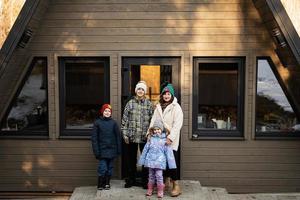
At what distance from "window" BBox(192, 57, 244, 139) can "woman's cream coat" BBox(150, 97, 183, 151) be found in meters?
1.00

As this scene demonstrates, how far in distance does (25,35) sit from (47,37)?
2.07ft

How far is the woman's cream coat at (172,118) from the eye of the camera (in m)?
5.14

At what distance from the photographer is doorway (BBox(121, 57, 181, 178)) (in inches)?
239

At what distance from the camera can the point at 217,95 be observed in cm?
618

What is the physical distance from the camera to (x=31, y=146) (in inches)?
245

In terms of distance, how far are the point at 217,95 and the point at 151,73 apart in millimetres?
1194

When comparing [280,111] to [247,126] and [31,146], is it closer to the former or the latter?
[247,126]

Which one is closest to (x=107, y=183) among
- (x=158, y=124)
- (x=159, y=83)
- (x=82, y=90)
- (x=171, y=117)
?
(x=158, y=124)

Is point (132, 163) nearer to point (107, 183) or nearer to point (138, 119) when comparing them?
point (107, 183)

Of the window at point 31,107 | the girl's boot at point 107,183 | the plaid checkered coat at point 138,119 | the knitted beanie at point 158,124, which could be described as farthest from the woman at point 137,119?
the window at point 31,107

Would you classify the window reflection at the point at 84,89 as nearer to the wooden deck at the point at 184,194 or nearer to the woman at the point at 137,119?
the woman at the point at 137,119

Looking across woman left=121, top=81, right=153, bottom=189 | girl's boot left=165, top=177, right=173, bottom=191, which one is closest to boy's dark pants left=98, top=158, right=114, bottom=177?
woman left=121, top=81, right=153, bottom=189

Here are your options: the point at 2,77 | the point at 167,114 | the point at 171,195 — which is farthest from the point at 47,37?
the point at 171,195

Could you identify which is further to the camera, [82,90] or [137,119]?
[82,90]
